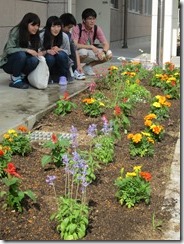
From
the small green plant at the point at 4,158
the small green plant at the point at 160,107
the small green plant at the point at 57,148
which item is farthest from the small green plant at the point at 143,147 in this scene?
the small green plant at the point at 160,107

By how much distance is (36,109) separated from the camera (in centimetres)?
565

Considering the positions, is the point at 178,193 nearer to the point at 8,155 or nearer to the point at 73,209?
the point at 73,209

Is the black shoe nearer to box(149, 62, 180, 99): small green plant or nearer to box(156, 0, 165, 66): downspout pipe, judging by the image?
box(149, 62, 180, 99): small green plant

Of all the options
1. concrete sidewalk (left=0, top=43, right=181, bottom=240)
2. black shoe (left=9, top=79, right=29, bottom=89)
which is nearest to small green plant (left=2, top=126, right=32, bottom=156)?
concrete sidewalk (left=0, top=43, right=181, bottom=240)

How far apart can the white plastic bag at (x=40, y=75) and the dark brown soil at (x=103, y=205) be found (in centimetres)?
206

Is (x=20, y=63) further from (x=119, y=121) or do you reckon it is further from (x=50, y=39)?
(x=119, y=121)

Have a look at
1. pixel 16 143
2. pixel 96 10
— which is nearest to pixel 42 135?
pixel 16 143

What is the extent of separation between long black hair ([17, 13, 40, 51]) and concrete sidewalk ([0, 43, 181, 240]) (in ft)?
2.09

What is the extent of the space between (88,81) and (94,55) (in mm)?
513

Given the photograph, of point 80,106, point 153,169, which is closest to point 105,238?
point 153,169

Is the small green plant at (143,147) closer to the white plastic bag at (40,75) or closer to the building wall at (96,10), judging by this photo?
the white plastic bag at (40,75)

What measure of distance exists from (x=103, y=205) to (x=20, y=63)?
3753mm

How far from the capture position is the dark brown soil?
2.93 meters

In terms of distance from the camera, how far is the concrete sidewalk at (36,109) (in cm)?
325
